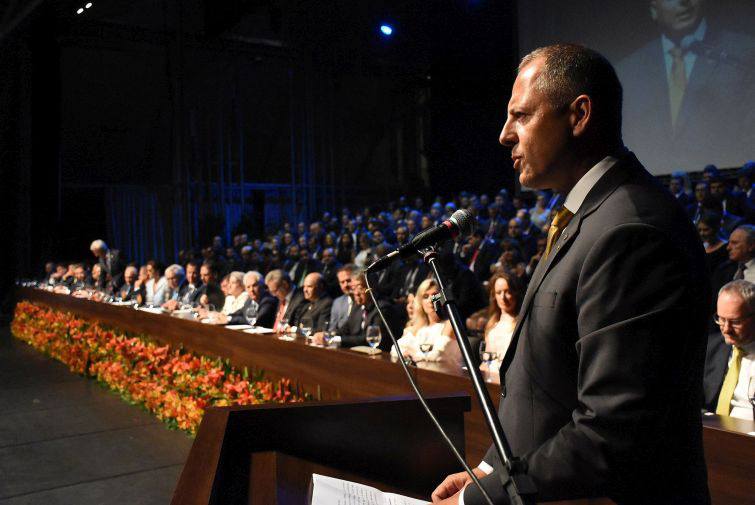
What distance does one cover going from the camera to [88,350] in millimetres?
6980

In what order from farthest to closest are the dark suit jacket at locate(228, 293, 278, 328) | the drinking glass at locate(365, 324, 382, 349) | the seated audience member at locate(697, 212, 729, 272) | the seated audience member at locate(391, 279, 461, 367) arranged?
the dark suit jacket at locate(228, 293, 278, 328) → the seated audience member at locate(697, 212, 729, 272) → the seated audience member at locate(391, 279, 461, 367) → the drinking glass at locate(365, 324, 382, 349)

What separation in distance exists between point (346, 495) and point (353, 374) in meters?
2.24

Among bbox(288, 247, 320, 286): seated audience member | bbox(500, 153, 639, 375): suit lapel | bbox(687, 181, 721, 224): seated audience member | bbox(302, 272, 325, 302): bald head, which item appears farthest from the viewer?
bbox(288, 247, 320, 286): seated audience member

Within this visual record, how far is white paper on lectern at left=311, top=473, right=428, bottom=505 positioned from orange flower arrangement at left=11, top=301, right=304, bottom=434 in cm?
250

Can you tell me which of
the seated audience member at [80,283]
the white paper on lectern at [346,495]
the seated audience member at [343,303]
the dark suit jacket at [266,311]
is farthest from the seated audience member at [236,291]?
the white paper on lectern at [346,495]

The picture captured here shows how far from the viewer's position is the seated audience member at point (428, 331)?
4160 millimetres

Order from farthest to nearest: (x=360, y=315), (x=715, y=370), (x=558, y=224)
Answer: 1. (x=360, y=315)
2. (x=715, y=370)
3. (x=558, y=224)

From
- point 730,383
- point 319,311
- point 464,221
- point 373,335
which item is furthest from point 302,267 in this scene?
point 464,221

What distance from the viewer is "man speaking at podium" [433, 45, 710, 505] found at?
0.88 metres

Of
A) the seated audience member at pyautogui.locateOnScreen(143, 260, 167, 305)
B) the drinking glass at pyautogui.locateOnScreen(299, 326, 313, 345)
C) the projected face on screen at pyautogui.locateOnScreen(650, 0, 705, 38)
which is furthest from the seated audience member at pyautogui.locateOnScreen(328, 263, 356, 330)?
the projected face on screen at pyautogui.locateOnScreen(650, 0, 705, 38)

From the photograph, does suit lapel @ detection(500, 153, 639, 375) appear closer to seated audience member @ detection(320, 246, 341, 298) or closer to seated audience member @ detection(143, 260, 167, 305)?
seated audience member @ detection(320, 246, 341, 298)

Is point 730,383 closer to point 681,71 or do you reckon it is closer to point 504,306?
point 504,306

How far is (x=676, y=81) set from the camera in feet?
33.4

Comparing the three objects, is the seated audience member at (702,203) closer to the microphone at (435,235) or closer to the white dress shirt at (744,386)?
the white dress shirt at (744,386)
